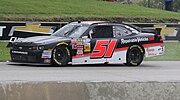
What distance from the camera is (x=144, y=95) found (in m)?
8.23

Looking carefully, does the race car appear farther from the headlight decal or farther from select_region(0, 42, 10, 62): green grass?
select_region(0, 42, 10, 62): green grass

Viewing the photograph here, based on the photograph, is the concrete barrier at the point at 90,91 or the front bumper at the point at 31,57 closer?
the concrete barrier at the point at 90,91

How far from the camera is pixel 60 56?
50.3 ft

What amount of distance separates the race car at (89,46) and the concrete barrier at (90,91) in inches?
279

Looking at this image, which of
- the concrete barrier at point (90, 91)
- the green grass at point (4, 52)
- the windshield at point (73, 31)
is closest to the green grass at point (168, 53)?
the green grass at point (4, 52)

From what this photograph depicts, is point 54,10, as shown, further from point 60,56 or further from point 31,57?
point 31,57

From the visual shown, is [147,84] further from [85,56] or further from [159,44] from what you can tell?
[159,44]

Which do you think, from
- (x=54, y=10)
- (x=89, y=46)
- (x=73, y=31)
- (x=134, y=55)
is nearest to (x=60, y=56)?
(x=89, y=46)

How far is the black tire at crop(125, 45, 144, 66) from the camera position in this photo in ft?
54.6

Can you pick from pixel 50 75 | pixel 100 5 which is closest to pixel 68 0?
pixel 100 5

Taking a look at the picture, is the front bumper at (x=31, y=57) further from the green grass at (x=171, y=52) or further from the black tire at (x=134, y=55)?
the green grass at (x=171, y=52)

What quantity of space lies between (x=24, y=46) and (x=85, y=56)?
1.99m

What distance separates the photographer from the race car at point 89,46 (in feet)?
49.6

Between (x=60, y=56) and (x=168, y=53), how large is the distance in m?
9.88
